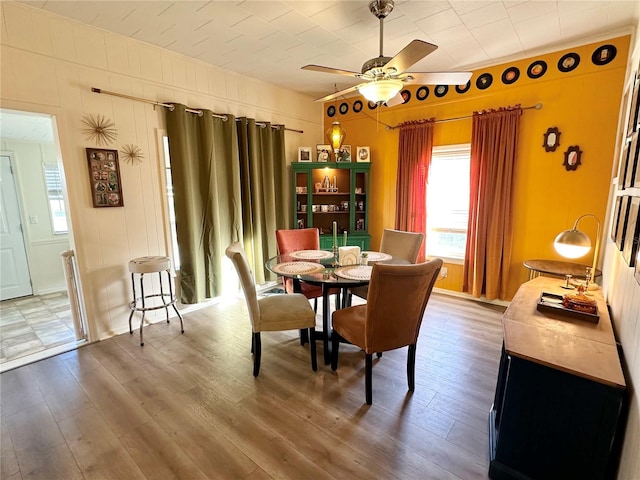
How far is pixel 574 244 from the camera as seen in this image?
1.79m

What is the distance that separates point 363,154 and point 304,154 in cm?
88

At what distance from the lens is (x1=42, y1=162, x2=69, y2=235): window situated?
4.45 m

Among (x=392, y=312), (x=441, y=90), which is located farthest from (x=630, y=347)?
(x=441, y=90)

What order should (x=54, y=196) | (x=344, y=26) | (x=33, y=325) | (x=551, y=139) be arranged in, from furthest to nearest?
(x=54, y=196)
(x=33, y=325)
(x=551, y=139)
(x=344, y=26)

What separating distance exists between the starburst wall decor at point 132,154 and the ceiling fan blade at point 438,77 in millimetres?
2591

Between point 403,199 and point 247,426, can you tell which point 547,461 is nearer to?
point 247,426

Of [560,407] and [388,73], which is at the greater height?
[388,73]

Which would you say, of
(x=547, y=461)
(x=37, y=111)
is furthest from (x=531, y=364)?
(x=37, y=111)

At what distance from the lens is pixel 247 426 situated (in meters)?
1.88

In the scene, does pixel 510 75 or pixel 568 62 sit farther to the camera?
pixel 510 75

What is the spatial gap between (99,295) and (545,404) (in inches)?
A: 136

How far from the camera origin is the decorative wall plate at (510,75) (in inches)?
133

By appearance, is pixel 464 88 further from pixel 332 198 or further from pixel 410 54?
pixel 410 54

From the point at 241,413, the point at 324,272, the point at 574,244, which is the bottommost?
the point at 241,413
